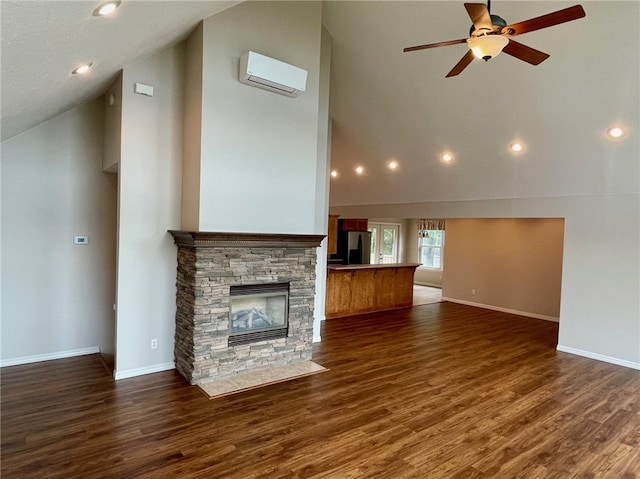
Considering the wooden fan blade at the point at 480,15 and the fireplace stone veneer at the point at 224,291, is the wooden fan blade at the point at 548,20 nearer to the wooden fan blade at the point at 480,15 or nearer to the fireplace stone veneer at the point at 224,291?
the wooden fan blade at the point at 480,15

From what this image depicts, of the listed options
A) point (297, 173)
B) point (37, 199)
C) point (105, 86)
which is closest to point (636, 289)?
point (297, 173)

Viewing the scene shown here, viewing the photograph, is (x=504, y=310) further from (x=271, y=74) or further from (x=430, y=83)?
(x=271, y=74)

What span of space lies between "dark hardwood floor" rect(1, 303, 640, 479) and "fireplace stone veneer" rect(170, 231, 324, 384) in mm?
369

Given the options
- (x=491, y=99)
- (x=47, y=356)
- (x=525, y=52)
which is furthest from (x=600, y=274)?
(x=47, y=356)

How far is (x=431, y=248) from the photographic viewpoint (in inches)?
485

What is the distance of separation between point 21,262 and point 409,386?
4.31 meters

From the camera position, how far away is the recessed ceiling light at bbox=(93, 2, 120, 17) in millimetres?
2027

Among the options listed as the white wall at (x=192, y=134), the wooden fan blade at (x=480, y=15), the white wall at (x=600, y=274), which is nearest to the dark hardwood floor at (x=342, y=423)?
the white wall at (x=600, y=274)

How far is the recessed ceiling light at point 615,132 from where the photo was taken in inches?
171

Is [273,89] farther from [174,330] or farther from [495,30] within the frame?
[174,330]

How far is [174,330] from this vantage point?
13.8 feet

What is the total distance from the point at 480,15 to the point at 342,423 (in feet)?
10.5

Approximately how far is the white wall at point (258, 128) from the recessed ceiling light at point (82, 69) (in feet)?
3.17

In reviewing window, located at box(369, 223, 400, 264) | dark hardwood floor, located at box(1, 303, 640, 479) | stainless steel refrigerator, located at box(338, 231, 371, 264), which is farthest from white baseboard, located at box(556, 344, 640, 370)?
window, located at box(369, 223, 400, 264)
